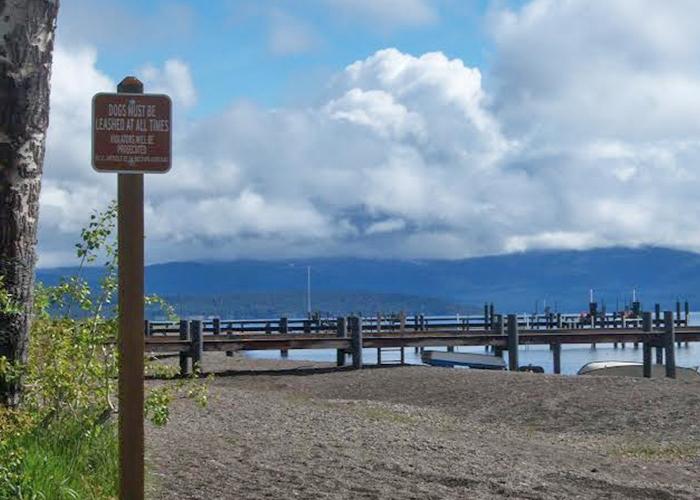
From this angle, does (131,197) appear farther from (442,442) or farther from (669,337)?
(669,337)

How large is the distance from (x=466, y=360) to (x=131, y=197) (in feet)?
98.6

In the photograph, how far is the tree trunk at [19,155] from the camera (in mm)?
8000

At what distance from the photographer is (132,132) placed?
6121 millimetres

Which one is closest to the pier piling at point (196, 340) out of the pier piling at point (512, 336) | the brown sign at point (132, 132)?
the pier piling at point (512, 336)

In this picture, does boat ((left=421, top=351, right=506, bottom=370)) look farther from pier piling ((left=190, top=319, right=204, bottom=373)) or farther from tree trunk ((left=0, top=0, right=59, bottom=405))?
tree trunk ((left=0, top=0, right=59, bottom=405))

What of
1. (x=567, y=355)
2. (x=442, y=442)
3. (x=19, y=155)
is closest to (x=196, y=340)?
(x=442, y=442)

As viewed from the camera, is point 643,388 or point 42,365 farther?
point 643,388

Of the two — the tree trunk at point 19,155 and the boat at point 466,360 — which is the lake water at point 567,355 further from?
the tree trunk at point 19,155

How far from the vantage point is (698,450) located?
43.9 feet

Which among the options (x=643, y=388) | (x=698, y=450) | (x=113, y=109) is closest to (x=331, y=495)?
(x=113, y=109)

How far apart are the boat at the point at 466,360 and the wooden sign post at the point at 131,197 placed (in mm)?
26702

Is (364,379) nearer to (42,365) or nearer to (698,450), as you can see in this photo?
(698,450)

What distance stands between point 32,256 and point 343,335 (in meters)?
22.3

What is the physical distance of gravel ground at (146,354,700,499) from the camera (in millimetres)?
8734
